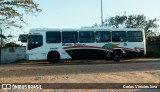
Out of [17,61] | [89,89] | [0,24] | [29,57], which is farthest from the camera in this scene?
[17,61]

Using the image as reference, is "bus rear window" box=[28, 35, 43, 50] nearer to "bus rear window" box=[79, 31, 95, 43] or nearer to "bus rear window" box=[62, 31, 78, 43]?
"bus rear window" box=[62, 31, 78, 43]

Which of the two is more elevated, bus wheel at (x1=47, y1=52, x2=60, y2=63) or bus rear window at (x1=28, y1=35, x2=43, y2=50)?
bus rear window at (x1=28, y1=35, x2=43, y2=50)

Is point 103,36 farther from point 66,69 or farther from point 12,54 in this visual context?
point 66,69

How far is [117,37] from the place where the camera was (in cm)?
3328

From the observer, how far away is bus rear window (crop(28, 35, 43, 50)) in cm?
3138

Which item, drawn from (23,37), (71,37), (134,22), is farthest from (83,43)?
(134,22)

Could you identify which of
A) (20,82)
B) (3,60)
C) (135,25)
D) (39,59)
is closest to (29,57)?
(39,59)

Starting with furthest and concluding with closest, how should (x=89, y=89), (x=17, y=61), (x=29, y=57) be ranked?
1. (x=17, y=61)
2. (x=29, y=57)
3. (x=89, y=89)

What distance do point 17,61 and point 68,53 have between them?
620 centimetres

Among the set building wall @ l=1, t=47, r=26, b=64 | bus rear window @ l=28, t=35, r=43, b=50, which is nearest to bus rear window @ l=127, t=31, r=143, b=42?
bus rear window @ l=28, t=35, r=43, b=50

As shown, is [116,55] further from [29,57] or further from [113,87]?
[113,87]

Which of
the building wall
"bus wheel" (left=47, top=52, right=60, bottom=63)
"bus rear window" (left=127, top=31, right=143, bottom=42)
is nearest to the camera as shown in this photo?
"bus wheel" (left=47, top=52, right=60, bottom=63)

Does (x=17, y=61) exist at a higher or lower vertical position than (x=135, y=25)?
lower

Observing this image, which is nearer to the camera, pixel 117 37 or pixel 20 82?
pixel 20 82
